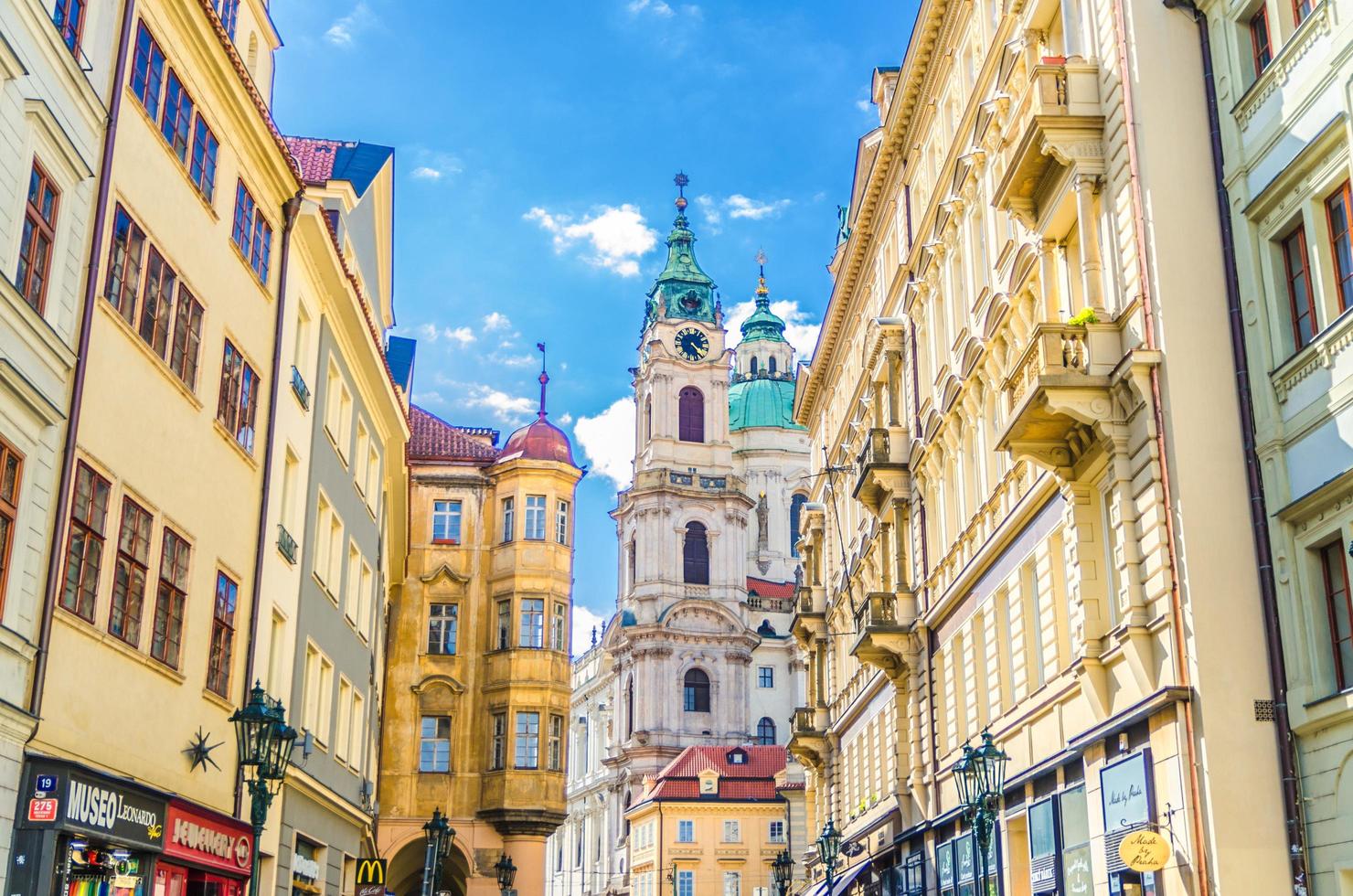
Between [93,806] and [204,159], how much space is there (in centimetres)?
926

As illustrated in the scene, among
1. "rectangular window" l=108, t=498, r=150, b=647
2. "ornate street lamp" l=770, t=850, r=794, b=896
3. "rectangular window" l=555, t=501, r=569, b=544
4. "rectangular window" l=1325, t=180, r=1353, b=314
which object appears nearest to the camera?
"rectangular window" l=1325, t=180, r=1353, b=314

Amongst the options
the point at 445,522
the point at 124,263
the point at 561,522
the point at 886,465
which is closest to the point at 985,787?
the point at 124,263

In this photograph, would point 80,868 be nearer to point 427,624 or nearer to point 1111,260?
point 1111,260

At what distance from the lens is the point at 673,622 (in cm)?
10681

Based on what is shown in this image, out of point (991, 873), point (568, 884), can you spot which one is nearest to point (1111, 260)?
point (991, 873)

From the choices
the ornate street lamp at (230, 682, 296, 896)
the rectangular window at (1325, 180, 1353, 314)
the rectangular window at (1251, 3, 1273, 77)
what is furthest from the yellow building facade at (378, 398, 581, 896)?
the rectangular window at (1325, 180, 1353, 314)

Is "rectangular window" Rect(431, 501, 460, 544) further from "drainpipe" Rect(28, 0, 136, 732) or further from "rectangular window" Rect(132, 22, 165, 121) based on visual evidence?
"drainpipe" Rect(28, 0, 136, 732)

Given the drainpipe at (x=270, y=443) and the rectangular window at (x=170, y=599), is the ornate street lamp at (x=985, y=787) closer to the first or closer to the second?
the drainpipe at (x=270, y=443)

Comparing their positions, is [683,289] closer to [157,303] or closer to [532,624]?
[532,624]

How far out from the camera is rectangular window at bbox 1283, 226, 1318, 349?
1755 cm

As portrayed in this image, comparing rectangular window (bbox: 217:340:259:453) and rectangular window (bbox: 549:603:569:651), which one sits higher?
rectangular window (bbox: 549:603:569:651)

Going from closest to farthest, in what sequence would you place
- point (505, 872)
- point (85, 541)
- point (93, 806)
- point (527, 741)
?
point (93, 806)
point (85, 541)
point (505, 872)
point (527, 741)

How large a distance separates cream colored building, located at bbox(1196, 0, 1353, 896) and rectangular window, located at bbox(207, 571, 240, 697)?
14046 mm

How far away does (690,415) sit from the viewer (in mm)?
115312
